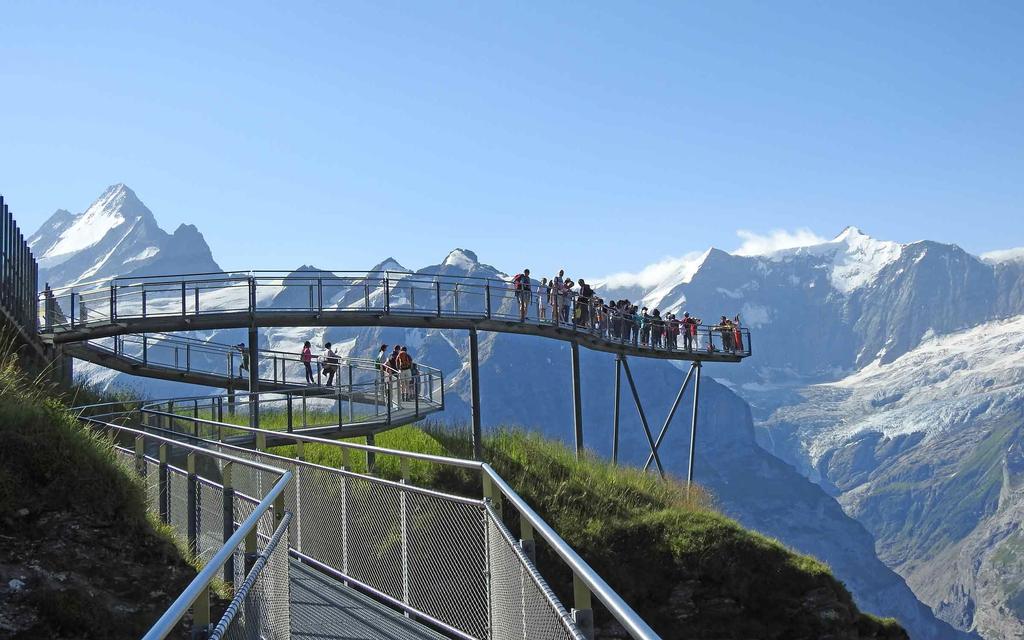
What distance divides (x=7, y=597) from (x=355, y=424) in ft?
70.0

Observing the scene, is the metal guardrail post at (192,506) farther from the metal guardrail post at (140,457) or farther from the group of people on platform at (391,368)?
the group of people on platform at (391,368)

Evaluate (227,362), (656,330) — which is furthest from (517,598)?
(656,330)

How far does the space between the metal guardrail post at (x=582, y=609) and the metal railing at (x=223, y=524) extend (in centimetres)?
164

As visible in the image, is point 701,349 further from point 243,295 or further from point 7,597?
point 7,597

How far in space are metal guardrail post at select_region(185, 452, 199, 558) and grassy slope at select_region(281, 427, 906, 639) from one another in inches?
784

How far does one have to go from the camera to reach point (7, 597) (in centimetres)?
1040

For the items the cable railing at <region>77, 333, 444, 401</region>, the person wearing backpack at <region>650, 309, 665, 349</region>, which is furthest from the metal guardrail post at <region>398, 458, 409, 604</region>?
the person wearing backpack at <region>650, 309, 665, 349</region>

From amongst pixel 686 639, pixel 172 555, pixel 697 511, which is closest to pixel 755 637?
pixel 686 639

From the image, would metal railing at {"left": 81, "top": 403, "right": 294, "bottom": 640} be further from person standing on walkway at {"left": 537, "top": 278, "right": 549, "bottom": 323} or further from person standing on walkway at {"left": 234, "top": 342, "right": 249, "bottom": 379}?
person standing on walkway at {"left": 537, "top": 278, "right": 549, "bottom": 323}

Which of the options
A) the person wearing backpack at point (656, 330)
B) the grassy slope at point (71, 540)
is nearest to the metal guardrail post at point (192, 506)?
the grassy slope at point (71, 540)

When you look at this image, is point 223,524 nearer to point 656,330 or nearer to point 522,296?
point 522,296

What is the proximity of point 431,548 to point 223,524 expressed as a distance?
215 cm

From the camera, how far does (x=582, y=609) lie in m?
5.93

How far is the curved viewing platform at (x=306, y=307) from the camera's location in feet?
111
